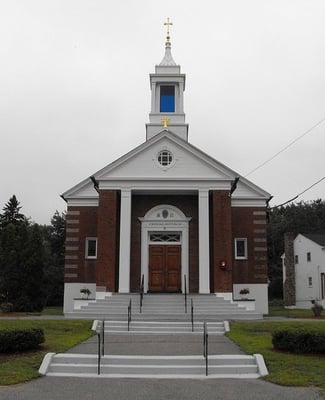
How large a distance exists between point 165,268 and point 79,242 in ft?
18.7

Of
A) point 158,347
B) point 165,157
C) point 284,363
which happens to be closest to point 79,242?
point 165,157

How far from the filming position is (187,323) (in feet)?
64.0

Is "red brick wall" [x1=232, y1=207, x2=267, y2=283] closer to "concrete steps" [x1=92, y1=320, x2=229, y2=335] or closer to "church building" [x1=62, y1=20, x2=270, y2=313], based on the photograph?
"church building" [x1=62, y1=20, x2=270, y2=313]

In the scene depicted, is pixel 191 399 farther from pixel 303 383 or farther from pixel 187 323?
pixel 187 323

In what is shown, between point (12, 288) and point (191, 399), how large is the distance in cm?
2676

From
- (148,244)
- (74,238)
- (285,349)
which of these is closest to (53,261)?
(74,238)

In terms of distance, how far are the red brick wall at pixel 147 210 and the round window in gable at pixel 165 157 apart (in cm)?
190

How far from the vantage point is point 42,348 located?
13.9 metres

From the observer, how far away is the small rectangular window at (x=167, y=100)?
32938 mm

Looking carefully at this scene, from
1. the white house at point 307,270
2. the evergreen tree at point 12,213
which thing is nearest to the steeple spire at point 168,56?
the white house at point 307,270

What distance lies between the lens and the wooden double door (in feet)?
88.4

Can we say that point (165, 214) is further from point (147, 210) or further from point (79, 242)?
point (79, 242)

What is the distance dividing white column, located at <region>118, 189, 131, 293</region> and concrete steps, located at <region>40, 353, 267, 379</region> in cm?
1218

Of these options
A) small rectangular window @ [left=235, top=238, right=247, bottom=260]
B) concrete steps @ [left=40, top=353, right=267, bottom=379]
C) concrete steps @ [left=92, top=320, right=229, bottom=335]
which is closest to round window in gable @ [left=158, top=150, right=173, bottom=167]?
small rectangular window @ [left=235, top=238, right=247, bottom=260]
